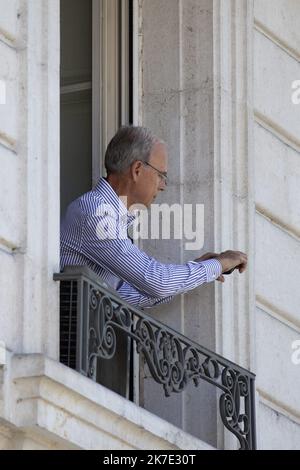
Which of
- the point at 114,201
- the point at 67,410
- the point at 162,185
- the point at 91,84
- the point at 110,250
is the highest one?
the point at 91,84

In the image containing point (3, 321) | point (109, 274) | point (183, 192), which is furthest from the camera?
point (183, 192)

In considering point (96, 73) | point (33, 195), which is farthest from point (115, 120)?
point (33, 195)

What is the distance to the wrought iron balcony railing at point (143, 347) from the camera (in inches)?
365

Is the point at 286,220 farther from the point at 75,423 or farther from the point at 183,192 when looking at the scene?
the point at 75,423

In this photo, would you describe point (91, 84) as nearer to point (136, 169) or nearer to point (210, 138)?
point (210, 138)

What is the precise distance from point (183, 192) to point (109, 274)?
100 cm

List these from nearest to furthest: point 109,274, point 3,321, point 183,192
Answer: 1. point 3,321
2. point 109,274
3. point 183,192

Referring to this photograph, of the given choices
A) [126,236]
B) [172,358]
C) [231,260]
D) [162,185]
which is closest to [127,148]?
[162,185]

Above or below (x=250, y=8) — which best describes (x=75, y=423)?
below

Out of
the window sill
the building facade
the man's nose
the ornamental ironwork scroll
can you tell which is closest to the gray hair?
the man's nose

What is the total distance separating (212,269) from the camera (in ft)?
33.2

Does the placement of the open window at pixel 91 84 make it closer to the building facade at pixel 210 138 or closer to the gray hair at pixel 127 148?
the building facade at pixel 210 138

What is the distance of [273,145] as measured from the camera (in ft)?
37.2

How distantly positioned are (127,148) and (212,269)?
2.28ft
